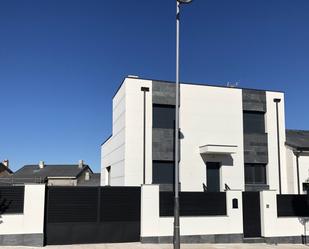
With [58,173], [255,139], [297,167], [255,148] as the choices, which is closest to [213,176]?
[255,148]

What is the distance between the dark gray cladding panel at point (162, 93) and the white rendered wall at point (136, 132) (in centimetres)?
26

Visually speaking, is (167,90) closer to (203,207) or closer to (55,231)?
(203,207)

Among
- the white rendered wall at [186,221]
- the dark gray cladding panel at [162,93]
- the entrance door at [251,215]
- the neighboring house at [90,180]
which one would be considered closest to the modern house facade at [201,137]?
the dark gray cladding panel at [162,93]

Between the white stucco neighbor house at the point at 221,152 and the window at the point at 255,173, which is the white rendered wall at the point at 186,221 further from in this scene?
the window at the point at 255,173

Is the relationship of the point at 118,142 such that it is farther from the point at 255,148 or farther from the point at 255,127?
the point at 255,127

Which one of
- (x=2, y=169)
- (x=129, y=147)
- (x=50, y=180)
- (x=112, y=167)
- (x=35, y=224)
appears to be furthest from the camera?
(x=2, y=169)

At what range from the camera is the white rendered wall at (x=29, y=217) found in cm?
1365

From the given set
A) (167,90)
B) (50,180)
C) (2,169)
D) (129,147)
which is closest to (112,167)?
(129,147)

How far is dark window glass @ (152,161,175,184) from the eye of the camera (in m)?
18.8

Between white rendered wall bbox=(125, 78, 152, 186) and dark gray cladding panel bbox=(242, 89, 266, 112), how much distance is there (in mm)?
5698

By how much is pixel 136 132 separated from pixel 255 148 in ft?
22.9

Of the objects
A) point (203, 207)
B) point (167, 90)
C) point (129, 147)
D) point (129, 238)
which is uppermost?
point (167, 90)

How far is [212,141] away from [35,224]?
33.5 ft

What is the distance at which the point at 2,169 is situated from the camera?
6569cm
